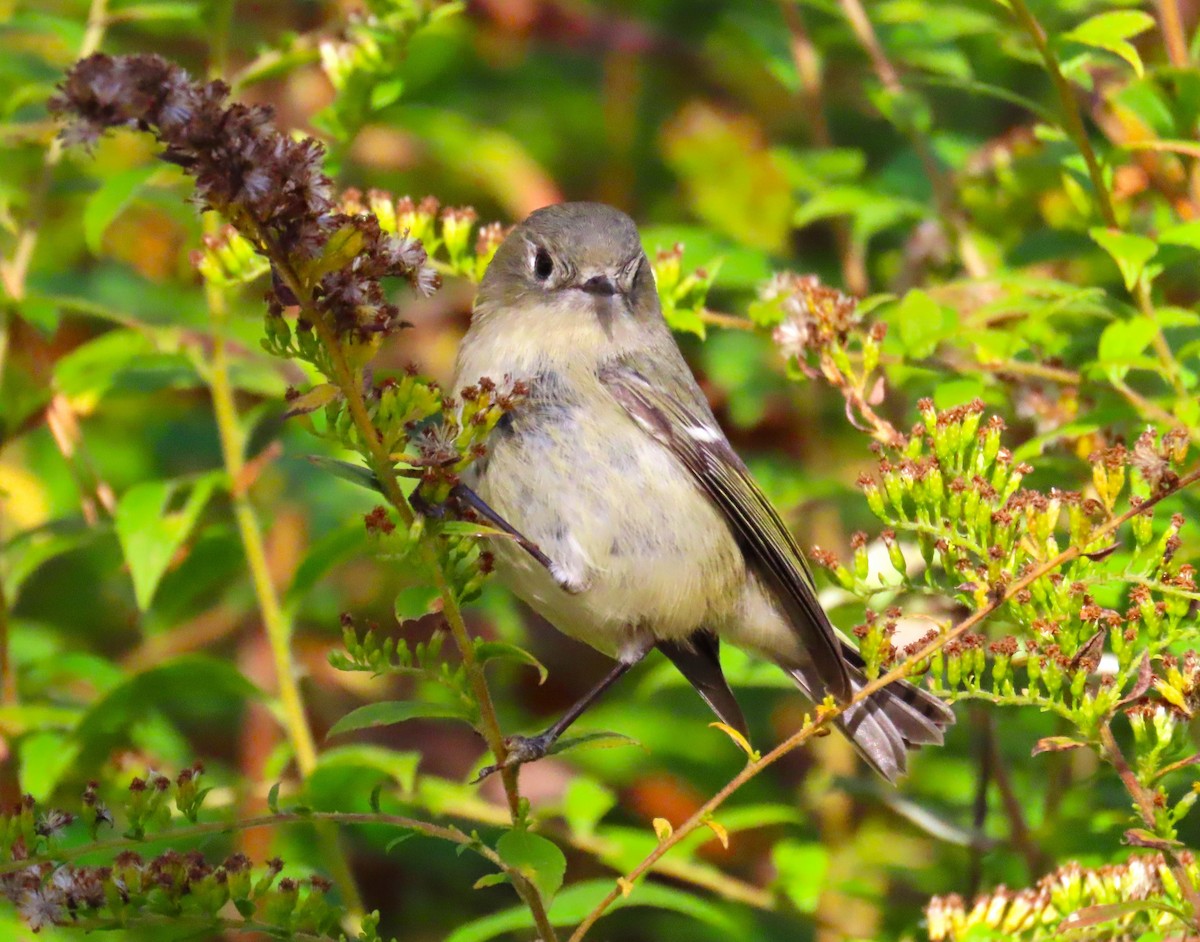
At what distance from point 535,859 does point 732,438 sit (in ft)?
10.4

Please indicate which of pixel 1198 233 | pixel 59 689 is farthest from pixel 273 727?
pixel 1198 233

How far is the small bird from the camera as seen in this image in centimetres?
304

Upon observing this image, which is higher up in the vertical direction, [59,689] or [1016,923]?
[1016,923]

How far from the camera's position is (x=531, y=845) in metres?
1.96

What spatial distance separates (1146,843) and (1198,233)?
1314 millimetres

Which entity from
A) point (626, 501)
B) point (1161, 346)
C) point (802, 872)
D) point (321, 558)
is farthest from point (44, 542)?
point (1161, 346)

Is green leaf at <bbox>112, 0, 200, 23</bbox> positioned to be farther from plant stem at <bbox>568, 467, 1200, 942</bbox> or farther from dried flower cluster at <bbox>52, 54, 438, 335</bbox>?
plant stem at <bbox>568, 467, 1200, 942</bbox>

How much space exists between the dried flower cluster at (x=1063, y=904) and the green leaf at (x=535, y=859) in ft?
1.97

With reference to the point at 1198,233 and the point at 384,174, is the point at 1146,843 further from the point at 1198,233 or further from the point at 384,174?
the point at 384,174

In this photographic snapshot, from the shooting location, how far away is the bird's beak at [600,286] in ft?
11.0

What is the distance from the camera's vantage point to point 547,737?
280 centimetres

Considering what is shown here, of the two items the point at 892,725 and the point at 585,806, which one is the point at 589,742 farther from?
the point at 892,725

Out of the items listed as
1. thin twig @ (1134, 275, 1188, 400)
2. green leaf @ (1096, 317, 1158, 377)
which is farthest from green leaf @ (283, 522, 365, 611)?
thin twig @ (1134, 275, 1188, 400)

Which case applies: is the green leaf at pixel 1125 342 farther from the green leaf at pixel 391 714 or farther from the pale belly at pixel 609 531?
the green leaf at pixel 391 714
